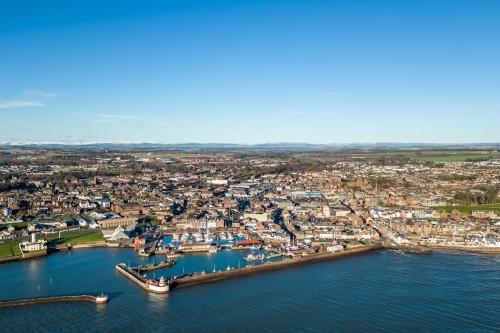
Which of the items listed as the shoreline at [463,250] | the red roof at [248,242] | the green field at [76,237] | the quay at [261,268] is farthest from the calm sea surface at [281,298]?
the green field at [76,237]

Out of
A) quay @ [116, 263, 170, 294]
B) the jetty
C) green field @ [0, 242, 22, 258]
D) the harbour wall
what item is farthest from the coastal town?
the harbour wall


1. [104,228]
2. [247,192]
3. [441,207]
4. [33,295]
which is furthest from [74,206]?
[441,207]

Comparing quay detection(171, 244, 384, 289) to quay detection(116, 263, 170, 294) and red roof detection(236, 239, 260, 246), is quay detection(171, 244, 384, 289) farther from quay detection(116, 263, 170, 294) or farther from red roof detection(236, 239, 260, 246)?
red roof detection(236, 239, 260, 246)

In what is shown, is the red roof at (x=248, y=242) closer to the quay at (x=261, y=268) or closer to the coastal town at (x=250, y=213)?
the coastal town at (x=250, y=213)

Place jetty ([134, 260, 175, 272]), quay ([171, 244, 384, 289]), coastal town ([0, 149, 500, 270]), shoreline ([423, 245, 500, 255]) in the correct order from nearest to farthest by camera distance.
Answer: quay ([171, 244, 384, 289]) → jetty ([134, 260, 175, 272]) → shoreline ([423, 245, 500, 255]) → coastal town ([0, 149, 500, 270])

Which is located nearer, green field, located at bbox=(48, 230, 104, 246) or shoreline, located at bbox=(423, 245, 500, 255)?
shoreline, located at bbox=(423, 245, 500, 255)

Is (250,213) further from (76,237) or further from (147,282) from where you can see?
(147,282)

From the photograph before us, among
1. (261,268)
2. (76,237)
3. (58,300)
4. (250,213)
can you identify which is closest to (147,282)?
(58,300)
